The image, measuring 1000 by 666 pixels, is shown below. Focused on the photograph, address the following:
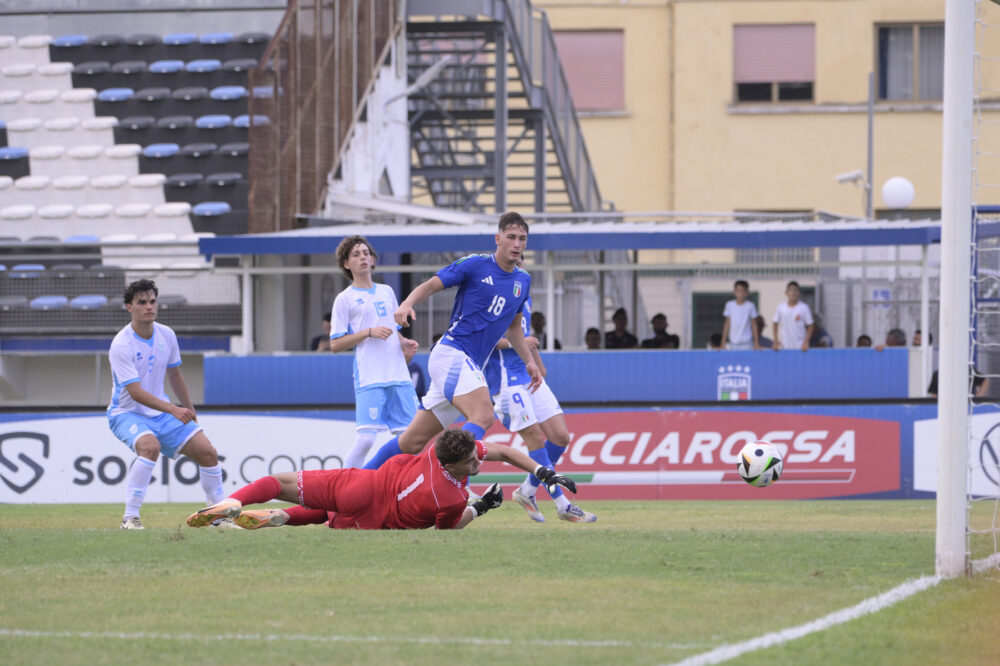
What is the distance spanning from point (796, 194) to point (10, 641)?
37610 millimetres

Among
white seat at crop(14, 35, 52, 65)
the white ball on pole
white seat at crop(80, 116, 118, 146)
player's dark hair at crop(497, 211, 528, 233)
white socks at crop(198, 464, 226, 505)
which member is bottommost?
white socks at crop(198, 464, 226, 505)

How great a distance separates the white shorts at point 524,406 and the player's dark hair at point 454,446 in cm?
220

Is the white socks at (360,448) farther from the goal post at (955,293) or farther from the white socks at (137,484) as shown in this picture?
the goal post at (955,293)

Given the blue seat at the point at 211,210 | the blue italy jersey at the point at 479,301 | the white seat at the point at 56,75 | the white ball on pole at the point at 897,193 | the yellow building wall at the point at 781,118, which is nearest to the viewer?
the blue italy jersey at the point at 479,301

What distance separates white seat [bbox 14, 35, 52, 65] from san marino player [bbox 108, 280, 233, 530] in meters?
17.4

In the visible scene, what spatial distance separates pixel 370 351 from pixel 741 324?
10.2 meters

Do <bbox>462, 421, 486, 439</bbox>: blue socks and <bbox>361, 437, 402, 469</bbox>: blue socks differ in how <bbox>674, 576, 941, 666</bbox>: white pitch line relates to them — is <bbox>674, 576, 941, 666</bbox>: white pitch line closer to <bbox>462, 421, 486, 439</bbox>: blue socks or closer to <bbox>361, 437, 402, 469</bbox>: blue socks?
<bbox>462, 421, 486, 439</bbox>: blue socks

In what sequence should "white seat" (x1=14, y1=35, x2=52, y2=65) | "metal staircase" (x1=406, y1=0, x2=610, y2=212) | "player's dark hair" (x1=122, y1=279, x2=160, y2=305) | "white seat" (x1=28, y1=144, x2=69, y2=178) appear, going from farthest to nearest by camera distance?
"white seat" (x1=14, y1=35, x2=52, y2=65), "metal staircase" (x1=406, y1=0, x2=610, y2=212), "white seat" (x1=28, y1=144, x2=69, y2=178), "player's dark hair" (x1=122, y1=279, x2=160, y2=305)

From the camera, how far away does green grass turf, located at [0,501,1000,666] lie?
18.4 feet

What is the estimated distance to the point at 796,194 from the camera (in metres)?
41.6

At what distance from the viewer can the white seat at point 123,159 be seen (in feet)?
82.6

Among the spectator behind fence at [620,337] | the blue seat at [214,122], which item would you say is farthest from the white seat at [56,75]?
the spectator behind fence at [620,337]

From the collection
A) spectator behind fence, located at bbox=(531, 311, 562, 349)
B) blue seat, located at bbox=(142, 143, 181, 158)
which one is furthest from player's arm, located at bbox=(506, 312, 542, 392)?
blue seat, located at bbox=(142, 143, 181, 158)

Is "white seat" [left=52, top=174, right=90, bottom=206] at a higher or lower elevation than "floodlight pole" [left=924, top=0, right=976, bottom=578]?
higher
